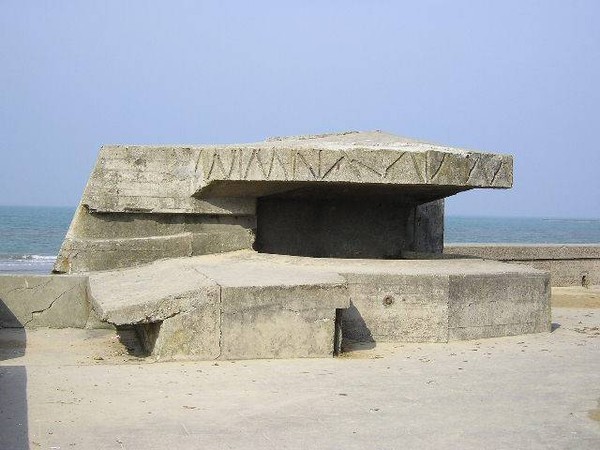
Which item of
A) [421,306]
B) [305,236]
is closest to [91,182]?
[305,236]

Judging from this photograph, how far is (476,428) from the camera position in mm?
4465

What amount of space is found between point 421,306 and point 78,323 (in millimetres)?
3245

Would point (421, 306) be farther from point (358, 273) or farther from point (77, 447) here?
point (77, 447)

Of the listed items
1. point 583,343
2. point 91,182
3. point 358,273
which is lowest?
point 583,343

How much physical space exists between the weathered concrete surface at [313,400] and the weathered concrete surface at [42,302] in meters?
0.90

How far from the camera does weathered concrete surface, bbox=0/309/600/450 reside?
424 cm

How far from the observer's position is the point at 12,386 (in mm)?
5289

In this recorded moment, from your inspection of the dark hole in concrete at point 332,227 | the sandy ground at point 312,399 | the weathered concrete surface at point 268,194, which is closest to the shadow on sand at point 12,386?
the sandy ground at point 312,399

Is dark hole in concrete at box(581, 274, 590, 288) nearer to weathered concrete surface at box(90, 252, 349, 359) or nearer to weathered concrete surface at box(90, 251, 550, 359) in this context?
weathered concrete surface at box(90, 251, 550, 359)

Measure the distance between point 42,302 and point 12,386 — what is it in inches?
114

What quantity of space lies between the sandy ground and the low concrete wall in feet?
18.6

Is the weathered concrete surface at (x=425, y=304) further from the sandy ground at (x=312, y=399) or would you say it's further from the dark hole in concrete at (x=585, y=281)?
the dark hole in concrete at (x=585, y=281)

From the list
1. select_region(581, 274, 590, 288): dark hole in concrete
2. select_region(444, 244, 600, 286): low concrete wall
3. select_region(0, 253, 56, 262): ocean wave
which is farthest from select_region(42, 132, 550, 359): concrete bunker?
select_region(0, 253, 56, 262): ocean wave

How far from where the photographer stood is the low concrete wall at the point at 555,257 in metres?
12.9
